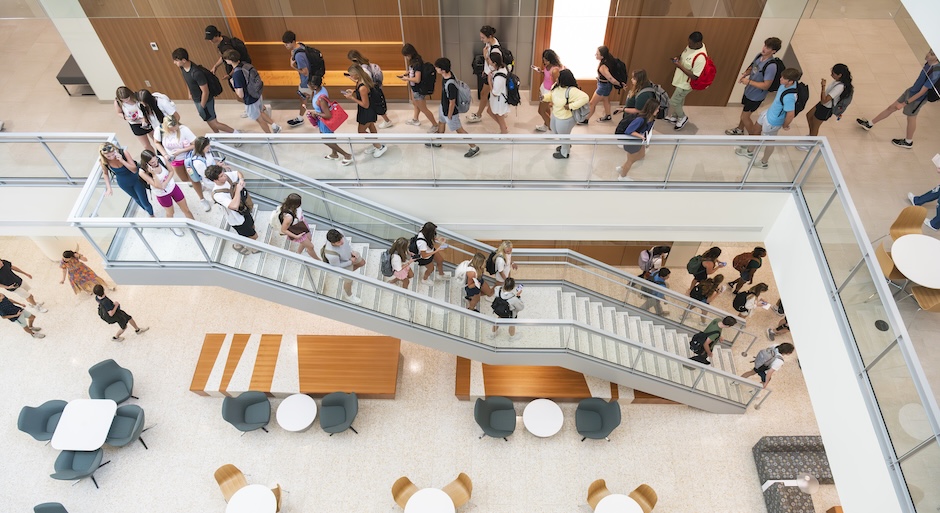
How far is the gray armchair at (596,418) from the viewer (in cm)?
910

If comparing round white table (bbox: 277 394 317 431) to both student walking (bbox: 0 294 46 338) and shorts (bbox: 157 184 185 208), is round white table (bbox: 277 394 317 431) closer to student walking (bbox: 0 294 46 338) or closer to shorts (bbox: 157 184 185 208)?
shorts (bbox: 157 184 185 208)

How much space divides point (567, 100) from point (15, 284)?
30.3 ft

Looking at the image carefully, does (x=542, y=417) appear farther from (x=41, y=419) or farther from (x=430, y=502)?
(x=41, y=419)

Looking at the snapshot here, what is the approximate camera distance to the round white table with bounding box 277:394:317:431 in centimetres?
924

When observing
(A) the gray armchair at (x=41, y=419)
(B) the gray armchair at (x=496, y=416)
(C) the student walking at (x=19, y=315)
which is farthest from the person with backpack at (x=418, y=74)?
(C) the student walking at (x=19, y=315)

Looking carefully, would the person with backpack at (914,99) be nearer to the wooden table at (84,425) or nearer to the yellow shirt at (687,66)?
the yellow shirt at (687,66)

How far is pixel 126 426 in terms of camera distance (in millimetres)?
9109

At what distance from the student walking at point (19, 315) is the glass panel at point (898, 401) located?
12040mm

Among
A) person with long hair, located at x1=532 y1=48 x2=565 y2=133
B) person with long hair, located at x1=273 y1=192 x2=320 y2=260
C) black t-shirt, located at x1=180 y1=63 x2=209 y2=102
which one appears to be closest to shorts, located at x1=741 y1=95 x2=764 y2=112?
person with long hair, located at x1=532 y1=48 x2=565 y2=133

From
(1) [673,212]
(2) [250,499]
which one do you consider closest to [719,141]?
(1) [673,212]

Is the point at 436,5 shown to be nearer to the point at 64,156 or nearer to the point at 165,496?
the point at 64,156

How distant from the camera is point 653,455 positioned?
9312 millimetres

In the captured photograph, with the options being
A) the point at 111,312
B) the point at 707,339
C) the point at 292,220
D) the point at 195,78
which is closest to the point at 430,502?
the point at 292,220

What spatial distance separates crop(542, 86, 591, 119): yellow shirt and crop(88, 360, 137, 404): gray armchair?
7.69 m
